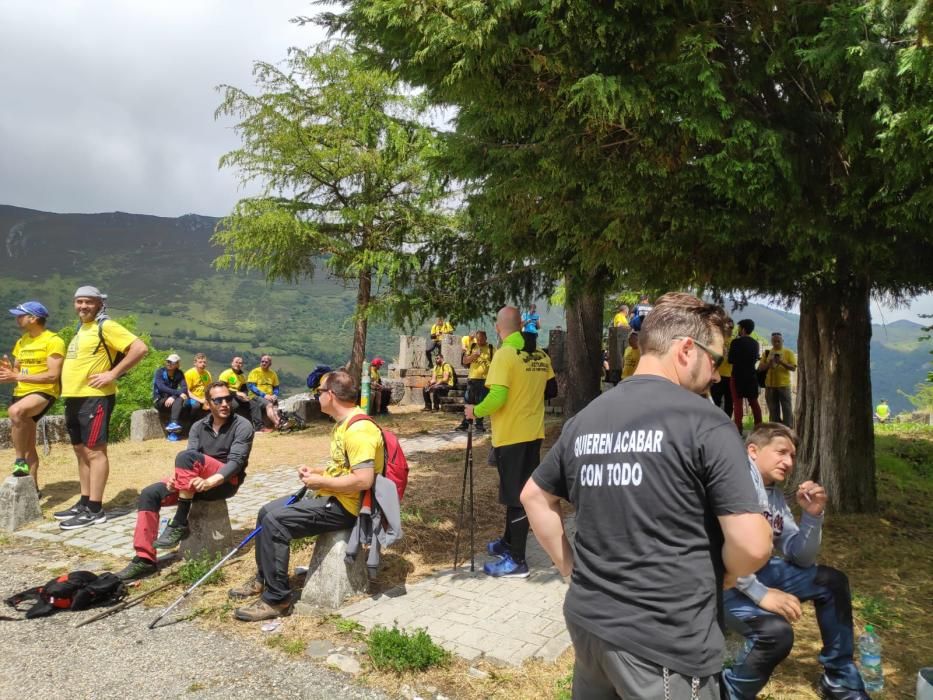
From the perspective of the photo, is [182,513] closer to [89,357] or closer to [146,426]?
[89,357]

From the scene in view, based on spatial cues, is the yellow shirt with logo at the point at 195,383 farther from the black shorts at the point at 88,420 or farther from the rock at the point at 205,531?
the rock at the point at 205,531

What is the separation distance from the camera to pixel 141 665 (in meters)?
3.71

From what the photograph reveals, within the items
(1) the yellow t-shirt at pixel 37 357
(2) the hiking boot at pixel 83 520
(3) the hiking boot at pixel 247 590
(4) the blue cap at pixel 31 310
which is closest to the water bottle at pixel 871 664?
(3) the hiking boot at pixel 247 590

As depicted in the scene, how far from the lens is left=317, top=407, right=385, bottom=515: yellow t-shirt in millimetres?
4301

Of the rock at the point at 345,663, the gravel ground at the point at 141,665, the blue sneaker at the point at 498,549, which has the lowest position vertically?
the gravel ground at the point at 141,665

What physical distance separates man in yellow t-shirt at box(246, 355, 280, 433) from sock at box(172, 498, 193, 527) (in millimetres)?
7590

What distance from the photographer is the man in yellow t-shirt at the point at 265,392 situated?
1334cm

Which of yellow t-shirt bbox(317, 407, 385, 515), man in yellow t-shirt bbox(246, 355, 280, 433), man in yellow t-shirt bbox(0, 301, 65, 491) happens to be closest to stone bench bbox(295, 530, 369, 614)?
yellow t-shirt bbox(317, 407, 385, 515)

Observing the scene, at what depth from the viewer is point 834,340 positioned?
624cm

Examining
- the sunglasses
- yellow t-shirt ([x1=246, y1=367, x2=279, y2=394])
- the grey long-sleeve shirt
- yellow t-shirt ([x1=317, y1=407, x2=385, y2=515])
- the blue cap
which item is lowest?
the grey long-sleeve shirt

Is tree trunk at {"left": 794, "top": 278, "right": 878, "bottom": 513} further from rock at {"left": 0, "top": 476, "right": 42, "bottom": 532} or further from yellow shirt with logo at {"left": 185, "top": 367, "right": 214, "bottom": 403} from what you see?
yellow shirt with logo at {"left": 185, "top": 367, "right": 214, "bottom": 403}

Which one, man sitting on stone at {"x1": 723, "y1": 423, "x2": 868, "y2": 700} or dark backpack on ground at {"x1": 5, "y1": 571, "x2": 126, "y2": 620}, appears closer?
man sitting on stone at {"x1": 723, "y1": 423, "x2": 868, "y2": 700}

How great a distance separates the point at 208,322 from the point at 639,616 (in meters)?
187

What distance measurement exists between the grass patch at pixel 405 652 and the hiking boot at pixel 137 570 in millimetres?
2290
